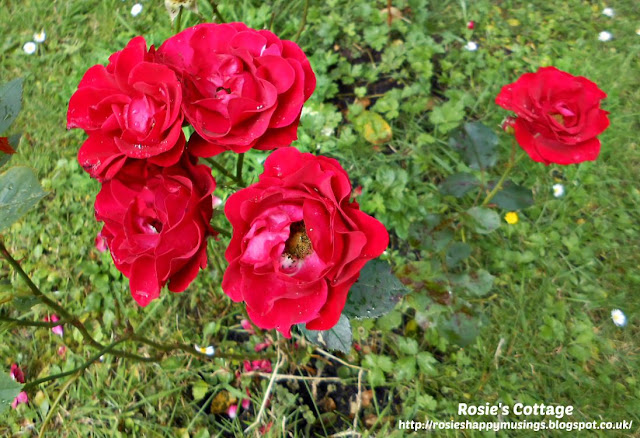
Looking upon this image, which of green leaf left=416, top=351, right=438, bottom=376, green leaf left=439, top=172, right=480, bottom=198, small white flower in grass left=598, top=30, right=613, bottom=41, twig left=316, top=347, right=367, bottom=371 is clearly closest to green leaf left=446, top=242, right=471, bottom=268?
green leaf left=439, top=172, right=480, bottom=198

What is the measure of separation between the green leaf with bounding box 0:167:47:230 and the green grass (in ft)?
2.75

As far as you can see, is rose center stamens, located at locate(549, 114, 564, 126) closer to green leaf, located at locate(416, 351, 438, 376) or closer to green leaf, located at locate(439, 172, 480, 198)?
green leaf, located at locate(439, 172, 480, 198)

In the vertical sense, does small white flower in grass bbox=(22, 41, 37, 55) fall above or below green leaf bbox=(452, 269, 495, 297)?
above

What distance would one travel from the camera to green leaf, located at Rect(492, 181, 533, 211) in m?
Result: 1.35

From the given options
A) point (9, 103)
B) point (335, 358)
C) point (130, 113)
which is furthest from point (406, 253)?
point (9, 103)

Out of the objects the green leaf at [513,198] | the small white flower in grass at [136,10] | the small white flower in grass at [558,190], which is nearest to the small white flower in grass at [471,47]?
the small white flower in grass at [558,190]

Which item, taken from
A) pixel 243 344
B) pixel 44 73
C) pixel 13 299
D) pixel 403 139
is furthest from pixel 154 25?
pixel 13 299

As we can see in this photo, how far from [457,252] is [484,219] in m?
0.17

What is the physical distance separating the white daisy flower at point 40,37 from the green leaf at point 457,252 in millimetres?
2573

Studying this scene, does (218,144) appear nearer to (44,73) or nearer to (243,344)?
(243,344)

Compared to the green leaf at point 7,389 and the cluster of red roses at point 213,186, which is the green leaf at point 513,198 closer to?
the cluster of red roses at point 213,186

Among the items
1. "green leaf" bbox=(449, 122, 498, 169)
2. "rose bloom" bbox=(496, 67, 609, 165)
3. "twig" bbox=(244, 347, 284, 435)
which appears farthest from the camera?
"twig" bbox=(244, 347, 284, 435)

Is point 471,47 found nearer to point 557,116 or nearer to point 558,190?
point 558,190

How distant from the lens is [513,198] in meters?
1.37
